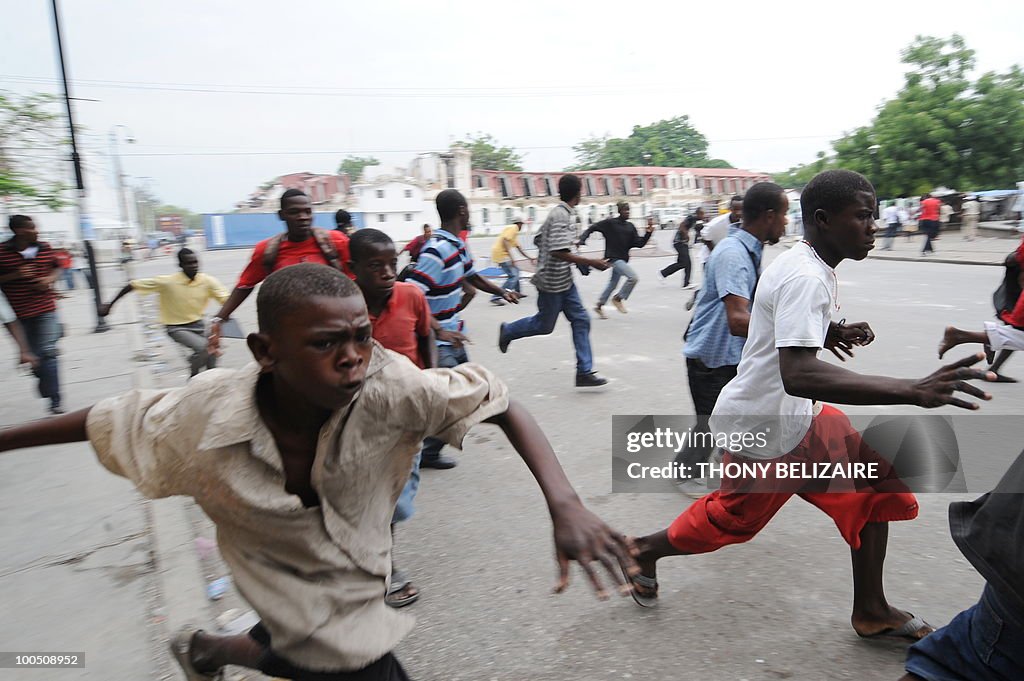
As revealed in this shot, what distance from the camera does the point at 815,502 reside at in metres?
2.61

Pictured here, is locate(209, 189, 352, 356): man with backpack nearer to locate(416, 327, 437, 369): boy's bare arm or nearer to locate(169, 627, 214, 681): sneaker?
locate(416, 327, 437, 369): boy's bare arm

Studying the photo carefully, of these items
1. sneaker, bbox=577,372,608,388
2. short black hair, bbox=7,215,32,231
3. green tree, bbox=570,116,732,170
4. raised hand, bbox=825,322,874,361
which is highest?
green tree, bbox=570,116,732,170

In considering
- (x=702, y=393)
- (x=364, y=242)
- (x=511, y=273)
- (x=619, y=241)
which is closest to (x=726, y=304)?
(x=702, y=393)

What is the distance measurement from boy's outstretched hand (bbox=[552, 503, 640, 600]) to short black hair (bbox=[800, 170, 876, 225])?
1491 mm

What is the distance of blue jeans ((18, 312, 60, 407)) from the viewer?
612cm

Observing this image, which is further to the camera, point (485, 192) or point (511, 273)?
point (485, 192)

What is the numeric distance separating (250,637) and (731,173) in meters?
82.1

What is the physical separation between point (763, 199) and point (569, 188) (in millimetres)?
3114

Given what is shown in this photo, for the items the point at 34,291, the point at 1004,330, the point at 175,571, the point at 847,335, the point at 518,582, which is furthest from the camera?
the point at 34,291

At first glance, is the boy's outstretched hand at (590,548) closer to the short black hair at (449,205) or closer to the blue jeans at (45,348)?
the short black hair at (449,205)

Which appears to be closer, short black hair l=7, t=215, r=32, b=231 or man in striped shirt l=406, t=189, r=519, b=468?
man in striped shirt l=406, t=189, r=519, b=468

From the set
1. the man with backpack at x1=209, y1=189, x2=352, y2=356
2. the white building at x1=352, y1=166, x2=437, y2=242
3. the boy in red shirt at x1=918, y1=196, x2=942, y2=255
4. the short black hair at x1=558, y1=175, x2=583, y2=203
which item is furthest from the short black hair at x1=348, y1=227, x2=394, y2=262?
the white building at x1=352, y1=166, x2=437, y2=242

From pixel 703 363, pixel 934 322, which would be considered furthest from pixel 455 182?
pixel 703 363

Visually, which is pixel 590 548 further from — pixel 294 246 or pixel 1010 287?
pixel 1010 287
